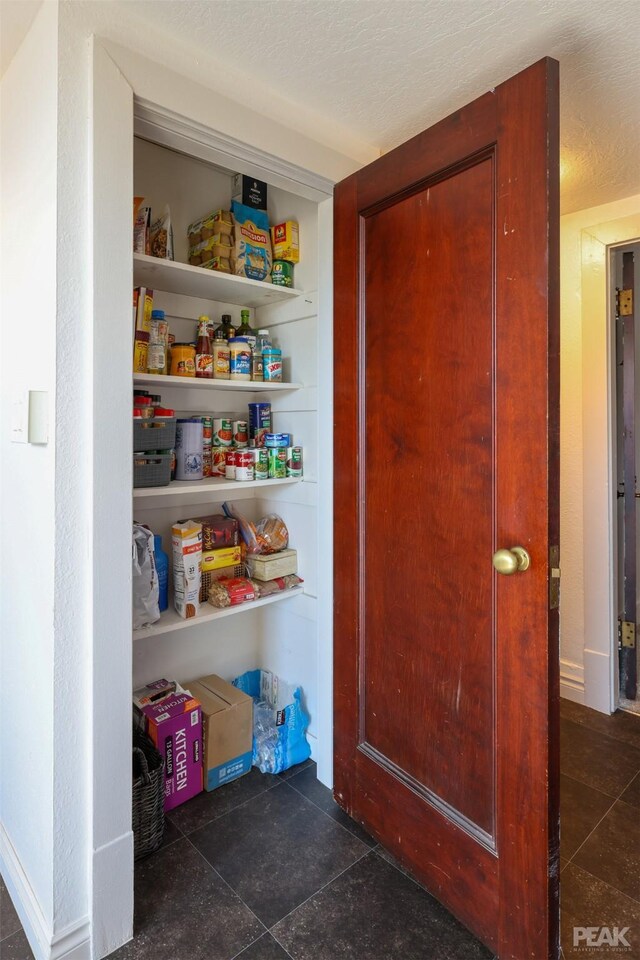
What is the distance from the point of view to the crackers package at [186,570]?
169 cm

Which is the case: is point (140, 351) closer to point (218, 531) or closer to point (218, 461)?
point (218, 461)

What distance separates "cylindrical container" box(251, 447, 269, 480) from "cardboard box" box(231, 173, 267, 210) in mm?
897

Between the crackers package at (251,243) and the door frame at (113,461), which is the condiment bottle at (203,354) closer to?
the crackers package at (251,243)

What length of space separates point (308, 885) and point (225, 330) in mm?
1784

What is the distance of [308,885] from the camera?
4.79 feet

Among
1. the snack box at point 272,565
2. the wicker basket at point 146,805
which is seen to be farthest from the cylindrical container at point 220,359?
the wicker basket at point 146,805

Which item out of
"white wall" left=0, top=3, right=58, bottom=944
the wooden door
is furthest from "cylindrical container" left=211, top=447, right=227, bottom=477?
"white wall" left=0, top=3, right=58, bottom=944

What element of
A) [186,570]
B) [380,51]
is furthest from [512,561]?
[380,51]

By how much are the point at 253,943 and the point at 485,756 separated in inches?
29.0

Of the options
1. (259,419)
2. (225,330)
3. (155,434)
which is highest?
(225,330)

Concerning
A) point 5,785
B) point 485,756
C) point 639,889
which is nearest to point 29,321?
point 5,785

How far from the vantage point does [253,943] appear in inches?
50.8

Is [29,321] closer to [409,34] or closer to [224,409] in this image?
[224,409]

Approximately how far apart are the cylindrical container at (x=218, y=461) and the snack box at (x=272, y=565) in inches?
13.7
